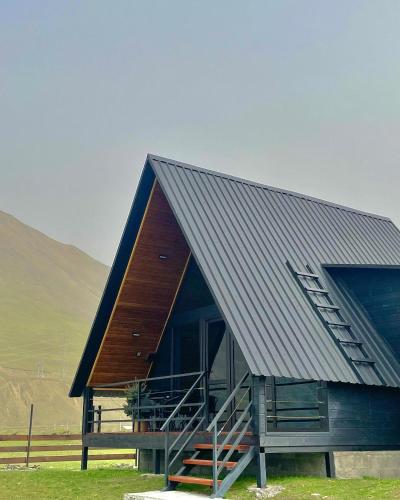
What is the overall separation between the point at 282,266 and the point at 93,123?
216ft

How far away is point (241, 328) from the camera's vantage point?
35.7 ft

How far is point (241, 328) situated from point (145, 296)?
183 inches

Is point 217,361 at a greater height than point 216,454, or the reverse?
point 217,361

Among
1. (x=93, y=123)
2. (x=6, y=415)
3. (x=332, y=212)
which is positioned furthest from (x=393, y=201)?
(x=6, y=415)

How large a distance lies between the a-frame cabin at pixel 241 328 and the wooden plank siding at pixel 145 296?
0.03m

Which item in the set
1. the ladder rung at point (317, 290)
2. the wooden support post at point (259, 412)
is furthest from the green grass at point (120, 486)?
the ladder rung at point (317, 290)

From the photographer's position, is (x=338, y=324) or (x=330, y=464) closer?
(x=330, y=464)

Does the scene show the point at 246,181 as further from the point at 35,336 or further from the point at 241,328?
the point at 35,336

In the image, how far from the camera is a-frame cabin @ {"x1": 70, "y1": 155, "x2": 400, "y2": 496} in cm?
1111

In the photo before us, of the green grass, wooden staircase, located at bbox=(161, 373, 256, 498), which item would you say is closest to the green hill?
the green grass

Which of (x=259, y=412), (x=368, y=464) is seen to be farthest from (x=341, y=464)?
(x=259, y=412)

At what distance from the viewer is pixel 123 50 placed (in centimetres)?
4125

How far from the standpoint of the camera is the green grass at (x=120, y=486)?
9617mm

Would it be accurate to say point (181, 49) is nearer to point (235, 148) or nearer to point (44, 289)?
point (235, 148)
